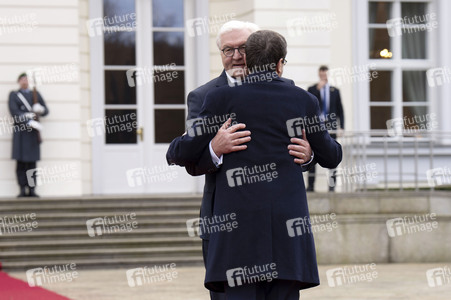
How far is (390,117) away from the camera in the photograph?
601 inches

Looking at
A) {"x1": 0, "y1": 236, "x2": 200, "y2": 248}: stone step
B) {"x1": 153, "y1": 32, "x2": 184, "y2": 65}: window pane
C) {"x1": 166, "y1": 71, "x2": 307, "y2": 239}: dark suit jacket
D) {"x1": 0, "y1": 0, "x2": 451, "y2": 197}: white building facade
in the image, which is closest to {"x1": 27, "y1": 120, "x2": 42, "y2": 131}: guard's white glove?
{"x1": 0, "y1": 0, "x2": 451, "y2": 197}: white building facade

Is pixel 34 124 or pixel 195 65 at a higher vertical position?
pixel 195 65

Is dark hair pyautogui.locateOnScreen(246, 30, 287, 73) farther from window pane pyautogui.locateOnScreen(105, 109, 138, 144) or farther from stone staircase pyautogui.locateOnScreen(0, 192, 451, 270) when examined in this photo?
window pane pyautogui.locateOnScreen(105, 109, 138, 144)

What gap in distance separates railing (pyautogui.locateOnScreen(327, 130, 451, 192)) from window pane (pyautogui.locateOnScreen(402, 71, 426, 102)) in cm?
73

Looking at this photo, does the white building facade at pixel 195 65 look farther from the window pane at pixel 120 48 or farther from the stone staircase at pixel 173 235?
the stone staircase at pixel 173 235

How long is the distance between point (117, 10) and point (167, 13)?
0.78m

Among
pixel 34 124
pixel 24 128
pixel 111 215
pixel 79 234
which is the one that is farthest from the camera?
pixel 24 128

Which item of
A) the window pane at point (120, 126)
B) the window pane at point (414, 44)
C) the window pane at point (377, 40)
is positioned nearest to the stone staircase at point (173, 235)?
the window pane at point (120, 126)

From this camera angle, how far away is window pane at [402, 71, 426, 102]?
1540 cm

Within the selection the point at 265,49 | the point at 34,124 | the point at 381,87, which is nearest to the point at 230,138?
the point at 265,49

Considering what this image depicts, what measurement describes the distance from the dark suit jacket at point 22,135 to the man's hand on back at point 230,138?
975 centimetres

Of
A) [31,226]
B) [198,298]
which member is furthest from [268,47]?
[31,226]

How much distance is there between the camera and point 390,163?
14.8 metres

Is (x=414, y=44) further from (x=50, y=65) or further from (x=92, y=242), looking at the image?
(x=92, y=242)
